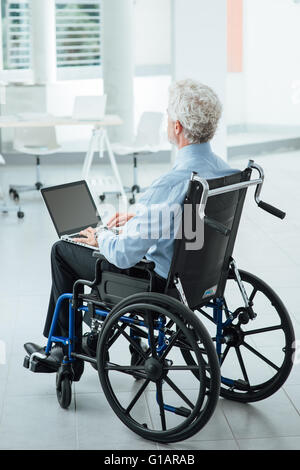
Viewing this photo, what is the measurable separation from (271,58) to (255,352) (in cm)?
607

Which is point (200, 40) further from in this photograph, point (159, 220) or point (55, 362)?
point (159, 220)

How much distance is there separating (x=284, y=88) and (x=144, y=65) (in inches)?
74.0

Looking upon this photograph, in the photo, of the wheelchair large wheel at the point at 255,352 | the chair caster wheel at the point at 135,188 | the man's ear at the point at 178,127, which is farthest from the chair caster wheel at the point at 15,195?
the man's ear at the point at 178,127

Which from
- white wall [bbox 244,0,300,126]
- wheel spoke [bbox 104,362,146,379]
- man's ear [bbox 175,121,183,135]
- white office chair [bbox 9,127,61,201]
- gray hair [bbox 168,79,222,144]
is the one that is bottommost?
wheel spoke [bbox 104,362,146,379]

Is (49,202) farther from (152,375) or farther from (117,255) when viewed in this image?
(152,375)

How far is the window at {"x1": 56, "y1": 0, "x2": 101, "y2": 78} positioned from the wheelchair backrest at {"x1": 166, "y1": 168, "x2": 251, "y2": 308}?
4.83m

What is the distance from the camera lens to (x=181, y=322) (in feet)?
7.73

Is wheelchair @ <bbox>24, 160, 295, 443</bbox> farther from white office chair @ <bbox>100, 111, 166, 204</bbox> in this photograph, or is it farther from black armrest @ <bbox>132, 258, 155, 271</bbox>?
white office chair @ <bbox>100, 111, 166, 204</bbox>

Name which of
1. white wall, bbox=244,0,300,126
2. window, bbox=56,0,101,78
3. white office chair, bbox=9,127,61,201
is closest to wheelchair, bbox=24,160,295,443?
white office chair, bbox=9,127,61,201

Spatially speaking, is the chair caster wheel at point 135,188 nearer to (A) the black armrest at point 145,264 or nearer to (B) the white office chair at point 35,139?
(B) the white office chair at point 35,139

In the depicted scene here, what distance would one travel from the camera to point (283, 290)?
4.12m

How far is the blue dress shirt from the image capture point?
2.48 metres

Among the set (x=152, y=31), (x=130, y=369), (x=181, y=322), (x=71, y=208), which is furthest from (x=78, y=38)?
(x=181, y=322)
